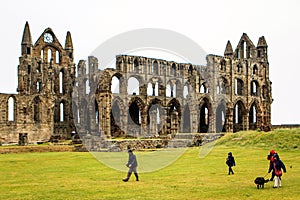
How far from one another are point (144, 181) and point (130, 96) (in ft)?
142

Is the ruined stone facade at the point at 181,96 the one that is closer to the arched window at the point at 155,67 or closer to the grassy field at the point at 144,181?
the arched window at the point at 155,67

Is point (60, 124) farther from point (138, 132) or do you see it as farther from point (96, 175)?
point (96, 175)

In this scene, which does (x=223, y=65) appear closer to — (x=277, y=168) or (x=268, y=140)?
(x=268, y=140)

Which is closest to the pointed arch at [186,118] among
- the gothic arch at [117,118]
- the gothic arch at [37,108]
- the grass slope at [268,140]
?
the gothic arch at [117,118]

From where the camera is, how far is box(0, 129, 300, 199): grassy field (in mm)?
16891

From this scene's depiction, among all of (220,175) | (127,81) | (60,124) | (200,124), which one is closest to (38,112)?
(60,124)

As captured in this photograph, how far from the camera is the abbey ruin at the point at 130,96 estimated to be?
5966 cm

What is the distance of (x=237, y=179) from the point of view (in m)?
21.0

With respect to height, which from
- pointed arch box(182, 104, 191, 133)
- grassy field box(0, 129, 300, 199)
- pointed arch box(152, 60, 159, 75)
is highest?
pointed arch box(152, 60, 159, 75)

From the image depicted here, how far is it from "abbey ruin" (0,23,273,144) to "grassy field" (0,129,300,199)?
1111 inches

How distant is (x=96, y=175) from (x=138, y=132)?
41662 mm

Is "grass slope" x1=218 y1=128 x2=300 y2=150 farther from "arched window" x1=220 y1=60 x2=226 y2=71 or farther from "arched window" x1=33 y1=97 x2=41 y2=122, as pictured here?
"arched window" x1=33 y1=97 x2=41 y2=122

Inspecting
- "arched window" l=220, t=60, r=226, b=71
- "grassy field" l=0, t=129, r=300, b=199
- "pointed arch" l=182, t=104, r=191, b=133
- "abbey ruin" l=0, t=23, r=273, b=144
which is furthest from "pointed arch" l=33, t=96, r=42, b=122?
"grassy field" l=0, t=129, r=300, b=199

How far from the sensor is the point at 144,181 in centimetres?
2077
